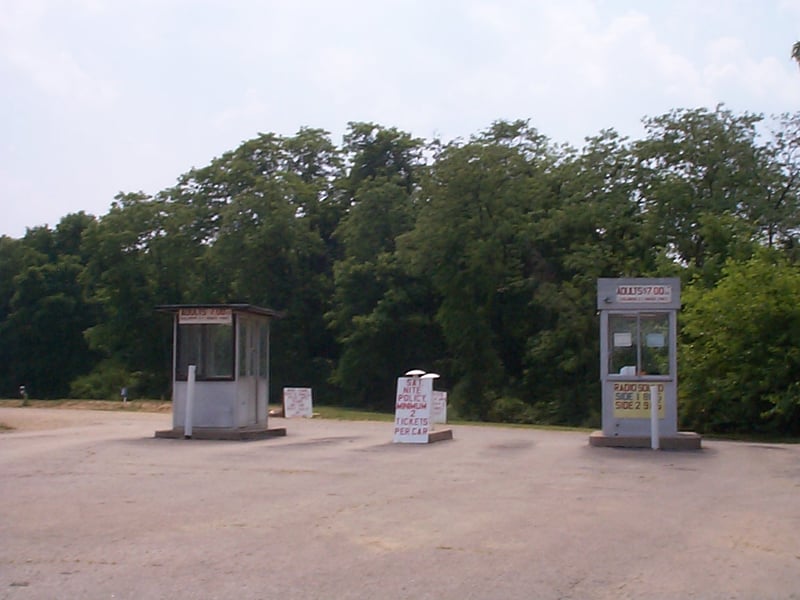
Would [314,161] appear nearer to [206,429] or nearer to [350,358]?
[350,358]

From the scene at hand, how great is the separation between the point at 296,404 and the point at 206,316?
41.7ft

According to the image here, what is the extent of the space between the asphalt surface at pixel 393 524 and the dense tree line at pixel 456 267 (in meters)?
14.8

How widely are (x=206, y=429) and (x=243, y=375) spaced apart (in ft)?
4.37

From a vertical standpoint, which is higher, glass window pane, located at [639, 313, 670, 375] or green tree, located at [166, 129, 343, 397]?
green tree, located at [166, 129, 343, 397]

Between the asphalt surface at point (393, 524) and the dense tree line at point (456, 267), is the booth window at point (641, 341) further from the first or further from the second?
the dense tree line at point (456, 267)

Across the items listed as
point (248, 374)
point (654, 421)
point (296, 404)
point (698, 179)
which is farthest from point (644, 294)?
point (698, 179)

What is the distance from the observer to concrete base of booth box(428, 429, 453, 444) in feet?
65.8

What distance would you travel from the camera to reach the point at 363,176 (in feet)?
212

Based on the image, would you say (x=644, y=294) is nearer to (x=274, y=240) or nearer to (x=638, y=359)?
(x=638, y=359)

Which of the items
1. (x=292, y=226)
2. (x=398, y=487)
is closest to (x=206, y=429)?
(x=398, y=487)

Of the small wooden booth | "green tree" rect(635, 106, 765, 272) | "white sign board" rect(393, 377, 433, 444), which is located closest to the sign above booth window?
the small wooden booth

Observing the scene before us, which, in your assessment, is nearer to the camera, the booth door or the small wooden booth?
the small wooden booth

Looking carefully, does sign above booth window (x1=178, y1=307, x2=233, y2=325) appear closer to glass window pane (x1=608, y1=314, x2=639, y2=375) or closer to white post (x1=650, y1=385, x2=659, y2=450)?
glass window pane (x1=608, y1=314, x2=639, y2=375)

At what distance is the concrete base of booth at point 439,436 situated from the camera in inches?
790
